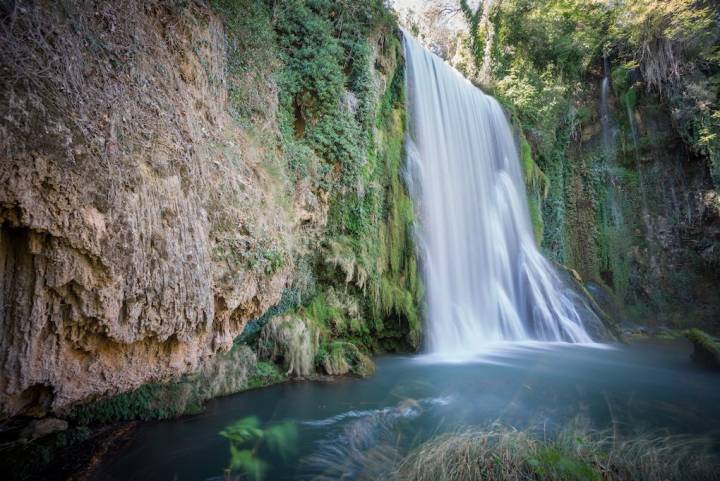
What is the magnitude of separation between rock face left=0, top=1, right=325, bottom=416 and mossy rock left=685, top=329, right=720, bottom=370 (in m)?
10.2

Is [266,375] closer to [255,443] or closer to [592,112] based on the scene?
[255,443]

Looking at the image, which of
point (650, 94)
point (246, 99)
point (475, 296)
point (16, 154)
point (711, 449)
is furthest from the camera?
point (650, 94)

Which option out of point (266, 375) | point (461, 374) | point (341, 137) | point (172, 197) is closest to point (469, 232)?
point (461, 374)

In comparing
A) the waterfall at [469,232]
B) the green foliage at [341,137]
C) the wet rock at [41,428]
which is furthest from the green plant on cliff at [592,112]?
the wet rock at [41,428]

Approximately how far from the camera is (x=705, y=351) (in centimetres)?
872

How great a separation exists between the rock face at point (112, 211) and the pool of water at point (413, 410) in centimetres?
103

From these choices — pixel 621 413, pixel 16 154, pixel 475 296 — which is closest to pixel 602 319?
pixel 475 296

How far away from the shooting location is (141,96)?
3.80 meters

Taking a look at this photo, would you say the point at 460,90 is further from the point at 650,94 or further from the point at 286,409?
the point at 286,409

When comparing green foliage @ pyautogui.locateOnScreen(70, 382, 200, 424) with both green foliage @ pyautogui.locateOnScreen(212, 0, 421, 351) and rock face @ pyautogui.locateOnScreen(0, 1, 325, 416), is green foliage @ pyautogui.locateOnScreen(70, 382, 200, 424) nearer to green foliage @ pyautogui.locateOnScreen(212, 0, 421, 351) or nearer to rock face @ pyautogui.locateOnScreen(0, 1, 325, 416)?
rock face @ pyautogui.locateOnScreen(0, 1, 325, 416)

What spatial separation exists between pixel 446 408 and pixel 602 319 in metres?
9.11

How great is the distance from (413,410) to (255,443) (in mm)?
2276

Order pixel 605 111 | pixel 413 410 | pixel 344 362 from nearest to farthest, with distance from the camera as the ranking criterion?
pixel 413 410, pixel 344 362, pixel 605 111

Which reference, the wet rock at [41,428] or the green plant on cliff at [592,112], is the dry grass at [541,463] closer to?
the wet rock at [41,428]
